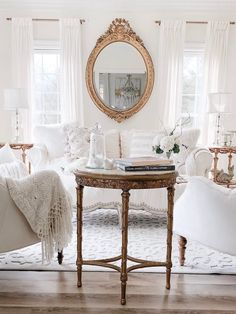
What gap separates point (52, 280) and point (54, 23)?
3.90 metres

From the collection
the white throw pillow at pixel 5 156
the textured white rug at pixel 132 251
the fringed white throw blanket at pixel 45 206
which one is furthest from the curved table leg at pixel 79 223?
the white throw pillow at pixel 5 156

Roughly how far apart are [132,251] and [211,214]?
0.96m

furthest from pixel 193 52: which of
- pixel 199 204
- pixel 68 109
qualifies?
pixel 199 204

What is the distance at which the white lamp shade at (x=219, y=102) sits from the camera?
4957 mm

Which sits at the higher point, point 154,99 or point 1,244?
point 154,99

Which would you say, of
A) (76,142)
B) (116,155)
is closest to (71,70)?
(76,142)

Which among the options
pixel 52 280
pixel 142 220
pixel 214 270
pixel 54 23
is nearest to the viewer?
pixel 52 280

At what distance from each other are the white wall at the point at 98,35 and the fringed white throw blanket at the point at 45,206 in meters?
3.04

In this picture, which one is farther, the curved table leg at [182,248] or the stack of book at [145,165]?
the curved table leg at [182,248]

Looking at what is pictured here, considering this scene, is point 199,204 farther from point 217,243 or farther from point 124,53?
point 124,53

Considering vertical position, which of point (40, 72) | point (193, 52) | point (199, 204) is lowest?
point (199, 204)

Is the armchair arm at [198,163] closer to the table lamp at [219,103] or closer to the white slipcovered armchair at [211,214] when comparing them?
the table lamp at [219,103]

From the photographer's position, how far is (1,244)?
235 cm

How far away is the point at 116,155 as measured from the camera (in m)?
4.62
